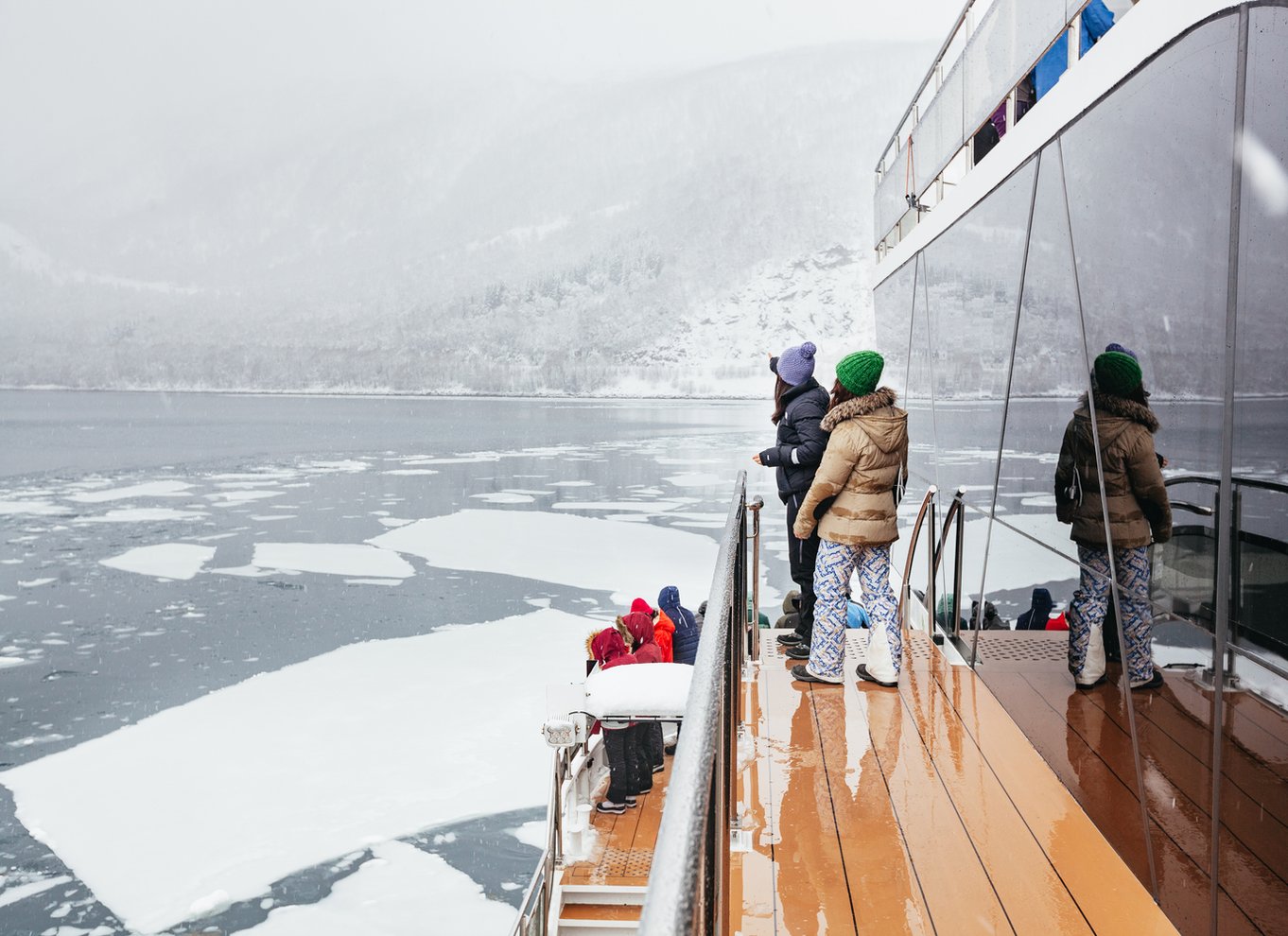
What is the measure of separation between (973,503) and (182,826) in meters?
15.5

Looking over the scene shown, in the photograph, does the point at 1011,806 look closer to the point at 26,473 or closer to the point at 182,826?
the point at 182,826

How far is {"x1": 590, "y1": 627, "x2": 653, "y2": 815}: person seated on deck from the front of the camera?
7148 mm

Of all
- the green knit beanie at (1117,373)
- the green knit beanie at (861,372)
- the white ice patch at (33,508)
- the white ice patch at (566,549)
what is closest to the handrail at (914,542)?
the green knit beanie at (861,372)

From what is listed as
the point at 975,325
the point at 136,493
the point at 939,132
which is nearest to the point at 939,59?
the point at 939,132

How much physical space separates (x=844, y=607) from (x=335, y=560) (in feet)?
112

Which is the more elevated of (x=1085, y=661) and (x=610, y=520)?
(x=1085, y=661)

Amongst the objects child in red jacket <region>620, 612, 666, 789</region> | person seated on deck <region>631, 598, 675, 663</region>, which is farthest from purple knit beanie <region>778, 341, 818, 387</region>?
person seated on deck <region>631, 598, 675, 663</region>

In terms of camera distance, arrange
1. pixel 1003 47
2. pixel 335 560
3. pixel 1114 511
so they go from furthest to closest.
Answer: pixel 335 560 < pixel 1003 47 < pixel 1114 511

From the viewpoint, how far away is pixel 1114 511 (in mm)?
2979

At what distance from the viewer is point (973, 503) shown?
5.23 m

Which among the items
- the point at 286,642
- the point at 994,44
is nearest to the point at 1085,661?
the point at 994,44

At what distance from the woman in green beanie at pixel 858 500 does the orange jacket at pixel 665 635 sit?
3.88 metres

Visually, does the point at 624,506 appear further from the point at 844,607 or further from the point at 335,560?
the point at 844,607

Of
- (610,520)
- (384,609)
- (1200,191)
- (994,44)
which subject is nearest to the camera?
(1200,191)
